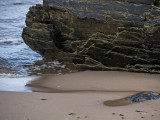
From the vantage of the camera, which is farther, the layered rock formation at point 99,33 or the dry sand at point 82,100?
the layered rock formation at point 99,33

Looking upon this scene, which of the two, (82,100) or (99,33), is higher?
(99,33)

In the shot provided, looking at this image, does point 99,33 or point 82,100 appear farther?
point 99,33

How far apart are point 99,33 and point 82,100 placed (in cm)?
334

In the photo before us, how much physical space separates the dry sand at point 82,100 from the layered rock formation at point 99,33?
60 centimetres

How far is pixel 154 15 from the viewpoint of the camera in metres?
7.05

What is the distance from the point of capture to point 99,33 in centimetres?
779

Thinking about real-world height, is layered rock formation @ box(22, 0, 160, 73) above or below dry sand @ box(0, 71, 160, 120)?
above

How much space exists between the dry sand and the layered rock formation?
1.97 feet

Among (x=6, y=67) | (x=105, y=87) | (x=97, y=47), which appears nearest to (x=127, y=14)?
(x=97, y=47)

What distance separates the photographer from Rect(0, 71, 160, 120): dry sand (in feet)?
13.0

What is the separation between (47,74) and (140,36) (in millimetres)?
2943

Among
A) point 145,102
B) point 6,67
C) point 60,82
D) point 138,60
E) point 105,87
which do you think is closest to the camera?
point 145,102

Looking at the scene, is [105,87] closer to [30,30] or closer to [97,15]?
[97,15]

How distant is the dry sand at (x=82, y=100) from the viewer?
3.96 m
